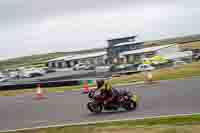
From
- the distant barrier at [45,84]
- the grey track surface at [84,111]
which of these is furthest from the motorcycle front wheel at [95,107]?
the distant barrier at [45,84]

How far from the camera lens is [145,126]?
35.1 ft

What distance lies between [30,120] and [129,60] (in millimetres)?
46452

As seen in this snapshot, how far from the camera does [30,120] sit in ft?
48.5

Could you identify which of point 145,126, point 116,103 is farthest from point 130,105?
point 145,126

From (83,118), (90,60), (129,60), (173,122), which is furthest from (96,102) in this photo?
(90,60)

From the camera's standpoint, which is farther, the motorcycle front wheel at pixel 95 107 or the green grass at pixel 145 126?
the motorcycle front wheel at pixel 95 107

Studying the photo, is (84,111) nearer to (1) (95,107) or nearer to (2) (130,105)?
(1) (95,107)

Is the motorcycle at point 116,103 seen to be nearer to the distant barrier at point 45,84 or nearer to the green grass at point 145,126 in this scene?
the green grass at point 145,126

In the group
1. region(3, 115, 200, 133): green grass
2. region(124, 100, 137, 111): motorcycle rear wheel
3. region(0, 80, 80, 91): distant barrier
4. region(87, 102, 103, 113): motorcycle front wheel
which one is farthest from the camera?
region(0, 80, 80, 91): distant barrier

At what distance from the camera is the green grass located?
32.4 ft

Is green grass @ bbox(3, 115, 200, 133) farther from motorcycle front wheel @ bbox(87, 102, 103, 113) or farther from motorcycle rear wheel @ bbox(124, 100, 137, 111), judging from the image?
motorcycle front wheel @ bbox(87, 102, 103, 113)

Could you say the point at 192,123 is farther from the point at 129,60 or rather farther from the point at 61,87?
the point at 129,60

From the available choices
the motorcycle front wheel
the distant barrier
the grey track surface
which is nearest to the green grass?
the grey track surface

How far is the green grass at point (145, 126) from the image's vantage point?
32.4 ft
